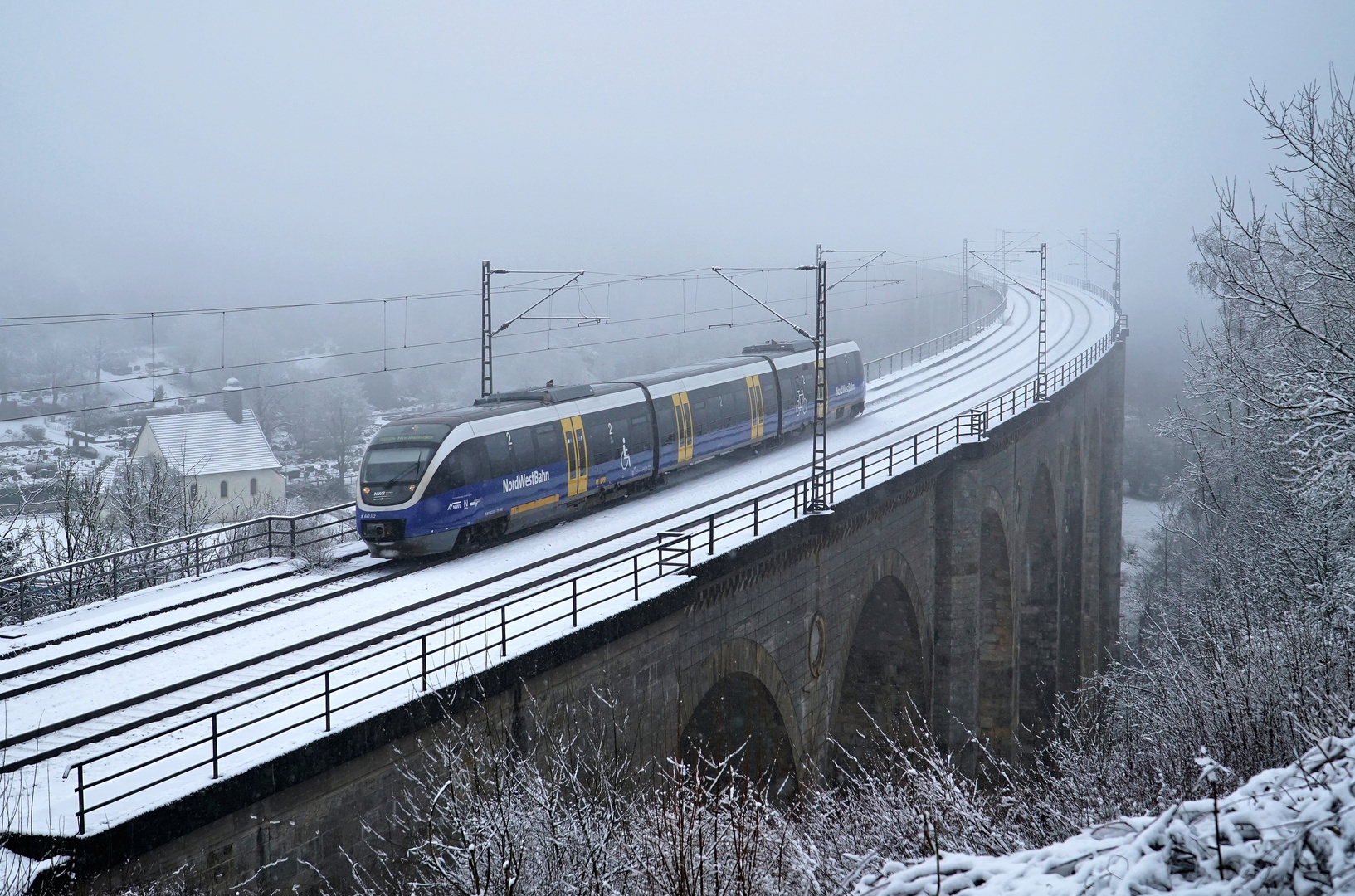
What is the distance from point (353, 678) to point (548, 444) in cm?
897

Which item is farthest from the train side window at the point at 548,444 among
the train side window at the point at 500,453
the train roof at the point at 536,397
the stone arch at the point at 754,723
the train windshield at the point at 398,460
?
the stone arch at the point at 754,723

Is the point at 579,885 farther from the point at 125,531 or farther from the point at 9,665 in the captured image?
the point at 125,531

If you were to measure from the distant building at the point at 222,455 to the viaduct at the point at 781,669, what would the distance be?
26.5 m

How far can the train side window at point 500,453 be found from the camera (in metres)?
19.6

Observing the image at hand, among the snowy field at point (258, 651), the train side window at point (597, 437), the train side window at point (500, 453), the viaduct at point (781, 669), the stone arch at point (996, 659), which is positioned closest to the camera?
the viaduct at point (781, 669)

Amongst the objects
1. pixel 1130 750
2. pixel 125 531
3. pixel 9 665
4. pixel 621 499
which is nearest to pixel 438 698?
pixel 9 665

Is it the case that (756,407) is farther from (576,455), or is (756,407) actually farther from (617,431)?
(576,455)

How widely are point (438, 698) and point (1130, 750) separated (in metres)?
8.35

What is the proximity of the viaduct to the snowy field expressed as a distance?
0.32 metres

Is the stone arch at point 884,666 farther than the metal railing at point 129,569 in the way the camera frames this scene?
Yes

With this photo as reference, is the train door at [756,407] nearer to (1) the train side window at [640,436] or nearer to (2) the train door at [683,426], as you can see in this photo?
(2) the train door at [683,426]

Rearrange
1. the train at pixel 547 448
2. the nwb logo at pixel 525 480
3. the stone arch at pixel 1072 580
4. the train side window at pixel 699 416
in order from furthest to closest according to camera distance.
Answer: the stone arch at pixel 1072 580, the train side window at pixel 699 416, the nwb logo at pixel 525 480, the train at pixel 547 448

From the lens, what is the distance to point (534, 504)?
2067 cm

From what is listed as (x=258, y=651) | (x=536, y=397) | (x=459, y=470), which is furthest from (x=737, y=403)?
(x=258, y=651)
